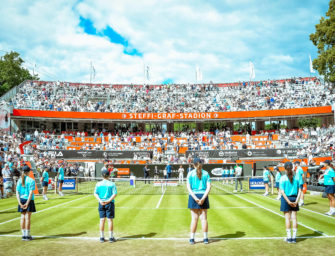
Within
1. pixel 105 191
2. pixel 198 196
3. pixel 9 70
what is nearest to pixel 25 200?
pixel 105 191

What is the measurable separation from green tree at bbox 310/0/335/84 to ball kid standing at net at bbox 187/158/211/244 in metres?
35.3

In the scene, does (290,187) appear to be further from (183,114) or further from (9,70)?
(9,70)

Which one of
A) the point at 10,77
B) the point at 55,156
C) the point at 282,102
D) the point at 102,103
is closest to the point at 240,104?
the point at 282,102

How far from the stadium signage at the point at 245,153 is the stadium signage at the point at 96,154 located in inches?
272

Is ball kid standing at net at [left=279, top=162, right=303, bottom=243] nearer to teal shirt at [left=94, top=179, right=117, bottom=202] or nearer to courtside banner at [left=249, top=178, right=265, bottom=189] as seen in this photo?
teal shirt at [left=94, top=179, right=117, bottom=202]

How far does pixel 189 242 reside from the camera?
7691mm

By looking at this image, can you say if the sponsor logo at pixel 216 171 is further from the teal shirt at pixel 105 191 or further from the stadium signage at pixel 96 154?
the teal shirt at pixel 105 191

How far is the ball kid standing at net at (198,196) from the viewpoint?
296 inches

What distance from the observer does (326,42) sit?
37.8 meters

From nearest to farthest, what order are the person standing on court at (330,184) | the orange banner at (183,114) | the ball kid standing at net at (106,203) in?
the ball kid standing at net at (106,203), the person standing on court at (330,184), the orange banner at (183,114)

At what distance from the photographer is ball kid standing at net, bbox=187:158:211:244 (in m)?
7.51

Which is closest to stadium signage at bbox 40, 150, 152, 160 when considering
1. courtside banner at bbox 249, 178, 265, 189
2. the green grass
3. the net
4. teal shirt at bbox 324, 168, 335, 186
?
the net

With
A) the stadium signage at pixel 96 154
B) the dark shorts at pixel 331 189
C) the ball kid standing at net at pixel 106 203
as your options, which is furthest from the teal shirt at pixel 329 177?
the stadium signage at pixel 96 154

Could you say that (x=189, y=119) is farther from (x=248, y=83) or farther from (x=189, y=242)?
(x=189, y=242)
